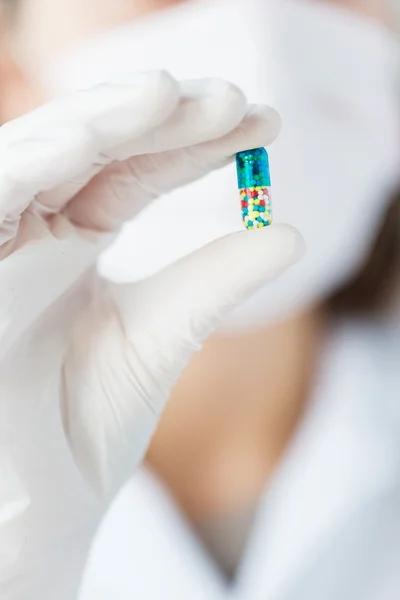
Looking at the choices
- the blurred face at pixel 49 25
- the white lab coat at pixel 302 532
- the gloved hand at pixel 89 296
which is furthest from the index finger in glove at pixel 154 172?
the white lab coat at pixel 302 532

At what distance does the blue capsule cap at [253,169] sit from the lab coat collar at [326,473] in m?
0.72

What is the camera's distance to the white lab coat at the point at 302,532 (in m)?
0.95

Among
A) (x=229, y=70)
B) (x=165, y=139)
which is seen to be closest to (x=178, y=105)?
(x=165, y=139)

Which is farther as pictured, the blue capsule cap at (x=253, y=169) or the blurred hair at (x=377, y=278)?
the blurred hair at (x=377, y=278)

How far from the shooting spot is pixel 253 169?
456mm

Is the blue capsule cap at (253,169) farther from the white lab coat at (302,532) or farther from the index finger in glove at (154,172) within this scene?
the white lab coat at (302,532)

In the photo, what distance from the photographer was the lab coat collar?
0.98 meters

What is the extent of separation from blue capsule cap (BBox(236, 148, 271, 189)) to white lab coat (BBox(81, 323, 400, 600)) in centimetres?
70

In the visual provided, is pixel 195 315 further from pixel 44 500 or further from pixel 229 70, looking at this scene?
pixel 229 70

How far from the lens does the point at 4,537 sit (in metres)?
0.49

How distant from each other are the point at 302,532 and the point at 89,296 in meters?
0.63

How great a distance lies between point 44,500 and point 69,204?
0.81 ft

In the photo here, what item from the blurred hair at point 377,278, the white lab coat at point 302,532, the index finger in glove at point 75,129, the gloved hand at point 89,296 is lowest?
the white lab coat at point 302,532

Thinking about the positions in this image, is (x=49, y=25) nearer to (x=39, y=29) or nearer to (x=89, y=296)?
(x=39, y=29)
